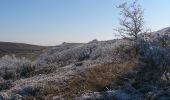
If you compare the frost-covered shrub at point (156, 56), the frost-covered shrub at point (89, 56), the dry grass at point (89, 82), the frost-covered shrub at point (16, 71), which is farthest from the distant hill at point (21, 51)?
the frost-covered shrub at point (156, 56)

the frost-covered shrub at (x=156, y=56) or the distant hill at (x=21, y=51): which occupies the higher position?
the frost-covered shrub at (x=156, y=56)

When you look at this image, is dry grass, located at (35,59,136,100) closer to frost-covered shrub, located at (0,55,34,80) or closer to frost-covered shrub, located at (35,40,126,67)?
frost-covered shrub, located at (35,40,126,67)

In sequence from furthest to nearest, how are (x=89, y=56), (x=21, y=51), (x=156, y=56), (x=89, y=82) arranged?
(x=21, y=51), (x=89, y=56), (x=156, y=56), (x=89, y=82)

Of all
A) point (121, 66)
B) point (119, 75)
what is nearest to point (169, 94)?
point (119, 75)

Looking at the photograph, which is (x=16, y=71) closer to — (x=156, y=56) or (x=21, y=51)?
(x=156, y=56)

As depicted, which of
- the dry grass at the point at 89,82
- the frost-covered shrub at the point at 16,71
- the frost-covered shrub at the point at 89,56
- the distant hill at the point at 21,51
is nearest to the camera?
the dry grass at the point at 89,82

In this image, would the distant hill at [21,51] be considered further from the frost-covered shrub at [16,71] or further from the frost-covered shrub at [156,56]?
the frost-covered shrub at [156,56]

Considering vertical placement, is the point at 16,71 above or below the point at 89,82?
below

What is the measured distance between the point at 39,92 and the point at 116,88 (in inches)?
182

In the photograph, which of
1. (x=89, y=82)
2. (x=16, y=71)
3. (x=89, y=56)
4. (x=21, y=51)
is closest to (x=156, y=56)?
(x=89, y=82)

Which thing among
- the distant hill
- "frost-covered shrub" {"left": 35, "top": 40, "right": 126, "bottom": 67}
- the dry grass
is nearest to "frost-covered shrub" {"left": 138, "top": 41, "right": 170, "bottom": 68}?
the dry grass

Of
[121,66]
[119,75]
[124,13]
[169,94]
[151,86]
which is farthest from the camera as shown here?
[124,13]

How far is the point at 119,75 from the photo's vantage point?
83.8ft

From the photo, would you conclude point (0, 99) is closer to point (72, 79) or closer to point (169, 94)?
point (72, 79)
